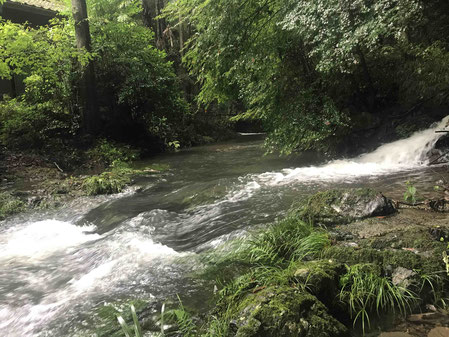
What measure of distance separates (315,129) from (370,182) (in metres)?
2.69

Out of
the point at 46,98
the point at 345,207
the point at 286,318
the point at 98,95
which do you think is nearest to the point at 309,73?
the point at 345,207

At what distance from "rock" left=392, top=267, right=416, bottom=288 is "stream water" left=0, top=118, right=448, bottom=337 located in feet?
5.95

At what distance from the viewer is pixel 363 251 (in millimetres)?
3162

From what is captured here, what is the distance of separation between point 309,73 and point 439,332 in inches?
338

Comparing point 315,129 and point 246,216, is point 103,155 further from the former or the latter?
point 246,216

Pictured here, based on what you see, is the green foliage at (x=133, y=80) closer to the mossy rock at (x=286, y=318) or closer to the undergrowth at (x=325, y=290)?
the undergrowth at (x=325, y=290)

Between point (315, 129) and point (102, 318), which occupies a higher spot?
point (315, 129)

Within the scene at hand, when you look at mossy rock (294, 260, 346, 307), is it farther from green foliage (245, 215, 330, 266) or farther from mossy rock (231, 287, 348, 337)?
green foliage (245, 215, 330, 266)

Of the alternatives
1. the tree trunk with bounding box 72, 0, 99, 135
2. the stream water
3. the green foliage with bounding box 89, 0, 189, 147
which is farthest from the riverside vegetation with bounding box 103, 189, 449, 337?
the green foliage with bounding box 89, 0, 189, 147

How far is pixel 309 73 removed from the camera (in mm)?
9781

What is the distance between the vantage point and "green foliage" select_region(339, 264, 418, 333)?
2.58 m

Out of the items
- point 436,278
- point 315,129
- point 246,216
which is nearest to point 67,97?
point 315,129

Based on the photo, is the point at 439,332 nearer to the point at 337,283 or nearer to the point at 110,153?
the point at 337,283

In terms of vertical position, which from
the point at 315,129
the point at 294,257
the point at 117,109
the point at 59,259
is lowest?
the point at 59,259
